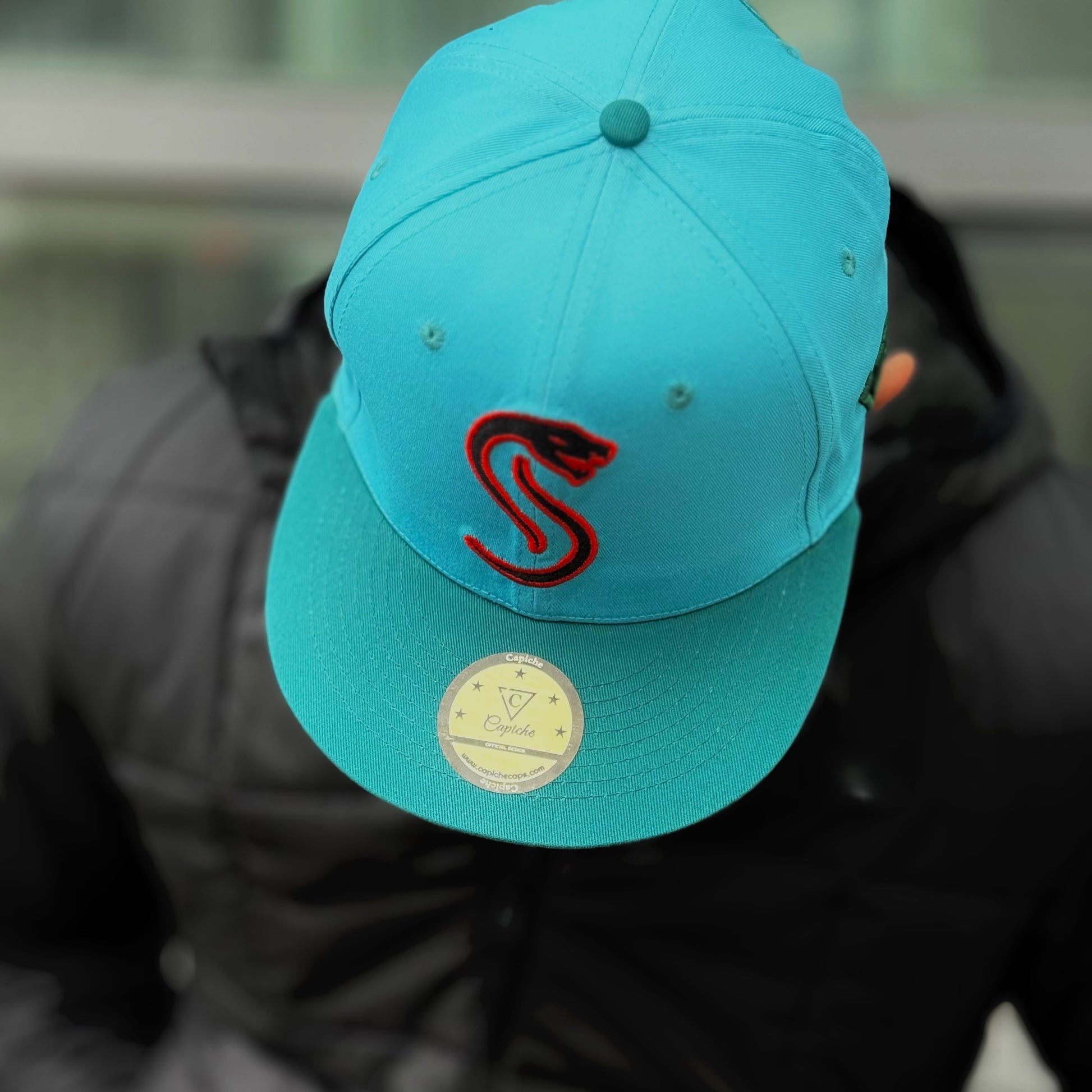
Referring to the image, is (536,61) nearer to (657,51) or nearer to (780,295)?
(657,51)

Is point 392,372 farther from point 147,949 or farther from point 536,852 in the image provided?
point 147,949

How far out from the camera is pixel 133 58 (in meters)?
A: 1.27

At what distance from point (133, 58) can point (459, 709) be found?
1.01 metres

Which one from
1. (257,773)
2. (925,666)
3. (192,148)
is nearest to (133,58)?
(192,148)

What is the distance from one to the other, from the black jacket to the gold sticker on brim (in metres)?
0.20

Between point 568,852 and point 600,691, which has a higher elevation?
point 600,691

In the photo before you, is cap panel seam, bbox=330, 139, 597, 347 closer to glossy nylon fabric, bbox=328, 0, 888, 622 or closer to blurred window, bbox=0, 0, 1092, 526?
glossy nylon fabric, bbox=328, 0, 888, 622

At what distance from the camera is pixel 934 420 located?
77cm

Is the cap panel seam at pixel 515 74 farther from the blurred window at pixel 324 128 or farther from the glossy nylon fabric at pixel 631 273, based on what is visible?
the blurred window at pixel 324 128

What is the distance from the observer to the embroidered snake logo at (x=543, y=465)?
566 millimetres

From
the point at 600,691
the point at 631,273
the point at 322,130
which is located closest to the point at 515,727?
the point at 600,691

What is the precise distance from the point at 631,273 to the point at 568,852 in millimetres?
480

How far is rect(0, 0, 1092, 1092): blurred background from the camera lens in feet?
3.91

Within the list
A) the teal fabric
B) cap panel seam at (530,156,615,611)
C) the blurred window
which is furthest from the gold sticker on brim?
the blurred window
